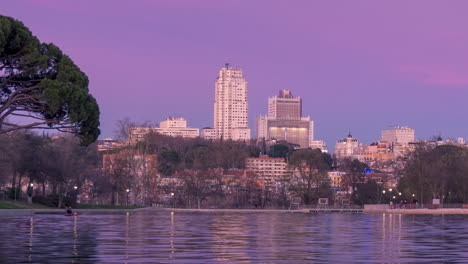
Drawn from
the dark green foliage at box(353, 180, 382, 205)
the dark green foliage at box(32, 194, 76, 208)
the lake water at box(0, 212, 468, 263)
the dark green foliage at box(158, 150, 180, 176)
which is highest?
the dark green foliage at box(158, 150, 180, 176)

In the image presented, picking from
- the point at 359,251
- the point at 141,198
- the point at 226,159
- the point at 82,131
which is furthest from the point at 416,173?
the point at 359,251

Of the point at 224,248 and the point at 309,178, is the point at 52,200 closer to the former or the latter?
the point at 309,178

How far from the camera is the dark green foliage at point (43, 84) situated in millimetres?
49875

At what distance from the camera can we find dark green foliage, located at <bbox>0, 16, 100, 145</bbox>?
4988cm

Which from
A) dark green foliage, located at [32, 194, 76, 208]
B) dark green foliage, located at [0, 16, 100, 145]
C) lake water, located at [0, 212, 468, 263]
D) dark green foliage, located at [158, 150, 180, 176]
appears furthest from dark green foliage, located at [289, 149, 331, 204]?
lake water, located at [0, 212, 468, 263]

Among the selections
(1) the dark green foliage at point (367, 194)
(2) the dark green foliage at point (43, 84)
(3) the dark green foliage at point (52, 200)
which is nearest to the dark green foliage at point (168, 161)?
(1) the dark green foliage at point (367, 194)

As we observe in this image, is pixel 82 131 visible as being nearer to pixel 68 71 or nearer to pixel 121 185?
pixel 68 71

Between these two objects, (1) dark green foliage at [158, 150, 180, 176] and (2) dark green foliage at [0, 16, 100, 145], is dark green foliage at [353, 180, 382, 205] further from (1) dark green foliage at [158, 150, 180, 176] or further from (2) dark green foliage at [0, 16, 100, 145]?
(2) dark green foliage at [0, 16, 100, 145]

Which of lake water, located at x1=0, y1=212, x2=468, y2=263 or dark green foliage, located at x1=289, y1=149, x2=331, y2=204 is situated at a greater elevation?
dark green foliage, located at x1=289, y1=149, x2=331, y2=204

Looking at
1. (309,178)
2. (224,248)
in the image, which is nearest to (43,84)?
(224,248)

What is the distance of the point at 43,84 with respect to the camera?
1980 inches

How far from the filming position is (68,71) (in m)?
52.7

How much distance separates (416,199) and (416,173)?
5836mm

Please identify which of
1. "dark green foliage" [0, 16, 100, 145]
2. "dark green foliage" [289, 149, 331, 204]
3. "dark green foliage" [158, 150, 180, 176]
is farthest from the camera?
"dark green foliage" [158, 150, 180, 176]
